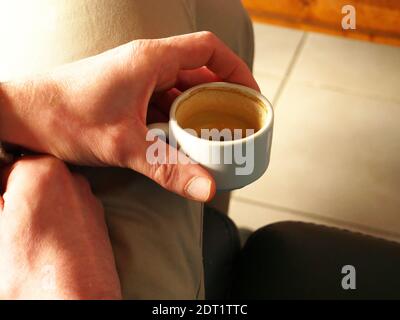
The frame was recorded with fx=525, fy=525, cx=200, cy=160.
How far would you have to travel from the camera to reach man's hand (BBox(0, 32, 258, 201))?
0.53 meters

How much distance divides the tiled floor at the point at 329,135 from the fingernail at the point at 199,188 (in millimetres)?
681

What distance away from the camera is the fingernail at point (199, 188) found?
0.51 m

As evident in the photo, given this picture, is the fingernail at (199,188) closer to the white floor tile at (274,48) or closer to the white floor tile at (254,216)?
the white floor tile at (254,216)

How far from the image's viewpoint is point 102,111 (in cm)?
53

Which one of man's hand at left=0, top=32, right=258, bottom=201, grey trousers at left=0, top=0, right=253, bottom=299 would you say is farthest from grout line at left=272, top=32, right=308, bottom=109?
man's hand at left=0, top=32, right=258, bottom=201

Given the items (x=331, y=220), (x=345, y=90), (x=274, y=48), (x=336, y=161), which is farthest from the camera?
(x=274, y=48)

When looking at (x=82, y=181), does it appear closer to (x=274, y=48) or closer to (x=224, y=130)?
(x=224, y=130)

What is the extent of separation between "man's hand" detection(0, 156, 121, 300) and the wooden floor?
50.6 inches

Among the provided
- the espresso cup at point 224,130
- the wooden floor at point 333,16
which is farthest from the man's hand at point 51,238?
the wooden floor at point 333,16

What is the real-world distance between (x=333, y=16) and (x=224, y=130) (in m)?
1.17

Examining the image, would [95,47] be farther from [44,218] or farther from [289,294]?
[289,294]

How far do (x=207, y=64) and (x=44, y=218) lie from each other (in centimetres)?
25

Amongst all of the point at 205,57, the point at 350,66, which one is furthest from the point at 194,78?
the point at 350,66

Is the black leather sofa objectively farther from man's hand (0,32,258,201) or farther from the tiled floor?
the tiled floor
